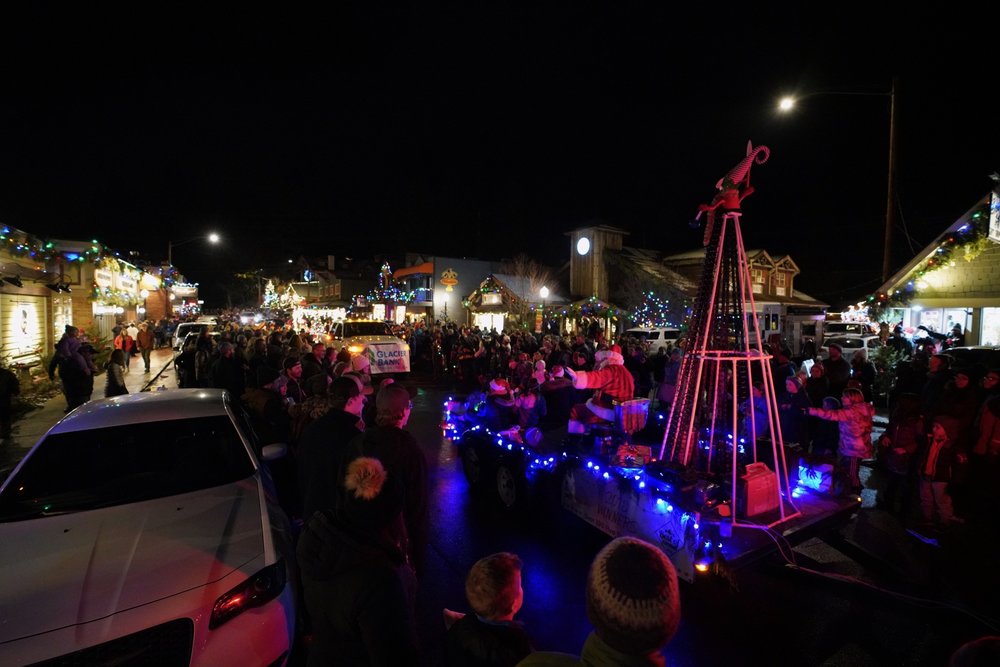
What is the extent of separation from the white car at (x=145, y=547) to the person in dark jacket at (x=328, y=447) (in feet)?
1.05

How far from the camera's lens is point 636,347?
14273mm

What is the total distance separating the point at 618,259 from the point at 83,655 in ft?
96.4

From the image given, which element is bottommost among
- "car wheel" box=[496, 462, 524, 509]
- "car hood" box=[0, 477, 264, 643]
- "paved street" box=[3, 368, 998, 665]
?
"paved street" box=[3, 368, 998, 665]

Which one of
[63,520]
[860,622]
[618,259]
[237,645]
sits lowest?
[860,622]

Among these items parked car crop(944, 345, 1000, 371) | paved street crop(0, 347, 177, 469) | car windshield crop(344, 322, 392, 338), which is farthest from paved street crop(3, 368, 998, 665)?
car windshield crop(344, 322, 392, 338)

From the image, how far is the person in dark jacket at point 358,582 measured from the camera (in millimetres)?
1816

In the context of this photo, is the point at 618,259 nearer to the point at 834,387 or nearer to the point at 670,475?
the point at 834,387

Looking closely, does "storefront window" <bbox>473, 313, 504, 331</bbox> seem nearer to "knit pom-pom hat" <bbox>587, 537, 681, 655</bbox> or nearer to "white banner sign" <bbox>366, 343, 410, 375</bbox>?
"white banner sign" <bbox>366, 343, 410, 375</bbox>

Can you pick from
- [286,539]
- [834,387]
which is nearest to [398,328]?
[834,387]

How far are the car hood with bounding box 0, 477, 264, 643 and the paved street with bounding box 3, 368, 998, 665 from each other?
1715mm

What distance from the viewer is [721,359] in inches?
173

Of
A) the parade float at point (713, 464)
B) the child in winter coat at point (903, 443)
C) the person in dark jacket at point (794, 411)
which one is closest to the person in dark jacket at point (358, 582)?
the parade float at point (713, 464)

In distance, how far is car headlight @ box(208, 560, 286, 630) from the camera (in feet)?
8.38

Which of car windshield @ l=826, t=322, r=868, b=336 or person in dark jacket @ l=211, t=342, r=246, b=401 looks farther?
car windshield @ l=826, t=322, r=868, b=336
